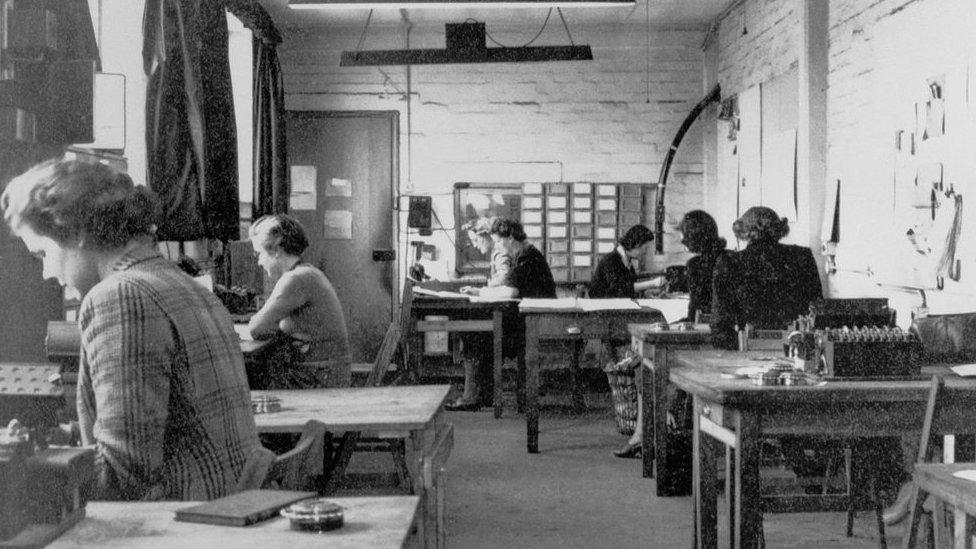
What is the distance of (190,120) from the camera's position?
6699 millimetres

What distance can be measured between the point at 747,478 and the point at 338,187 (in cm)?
781

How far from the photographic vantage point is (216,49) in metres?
7.36

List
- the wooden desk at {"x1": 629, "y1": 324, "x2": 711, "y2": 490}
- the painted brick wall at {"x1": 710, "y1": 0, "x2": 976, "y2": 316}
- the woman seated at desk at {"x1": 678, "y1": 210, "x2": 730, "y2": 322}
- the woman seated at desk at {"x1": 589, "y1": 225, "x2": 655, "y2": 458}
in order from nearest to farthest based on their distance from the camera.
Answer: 1. the painted brick wall at {"x1": 710, "y1": 0, "x2": 976, "y2": 316}
2. the wooden desk at {"x1": 629, "y1": 324, "x2": 711, "y2": 490}
3. the woman seated at desk at {"x1": 678, "y1": 210, "x2": 730, "y2": 322}
4. the woman seated at desk at {"x1": 589, "y1": 225, "x2": 655, "y2": 458}

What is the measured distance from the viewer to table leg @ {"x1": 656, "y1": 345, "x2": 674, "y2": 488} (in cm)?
587

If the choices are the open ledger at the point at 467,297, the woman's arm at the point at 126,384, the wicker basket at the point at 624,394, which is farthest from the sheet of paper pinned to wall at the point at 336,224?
the woman's arm at the point at 126,384

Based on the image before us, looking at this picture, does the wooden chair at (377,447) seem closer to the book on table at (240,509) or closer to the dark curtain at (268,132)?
the book on table at (240,509)

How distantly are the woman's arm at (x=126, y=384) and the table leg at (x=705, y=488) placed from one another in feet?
7.50

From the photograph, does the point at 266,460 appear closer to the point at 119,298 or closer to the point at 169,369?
the point at 169,369

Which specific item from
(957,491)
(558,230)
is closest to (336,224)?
(558,230)

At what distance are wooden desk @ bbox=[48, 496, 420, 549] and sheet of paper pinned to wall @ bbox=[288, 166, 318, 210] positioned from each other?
28.9 ft

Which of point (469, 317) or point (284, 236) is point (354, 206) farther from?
point (284, 236)

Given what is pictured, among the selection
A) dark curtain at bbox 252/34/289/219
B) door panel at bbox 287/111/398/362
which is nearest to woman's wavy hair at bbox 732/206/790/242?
dark curtain at bbox 252/34/289/219

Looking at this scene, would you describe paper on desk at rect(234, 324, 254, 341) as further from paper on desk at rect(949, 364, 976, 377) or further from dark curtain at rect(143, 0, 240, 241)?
paper on desk at rect(949, 364, 976, 377)

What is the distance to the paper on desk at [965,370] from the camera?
3865 mm
